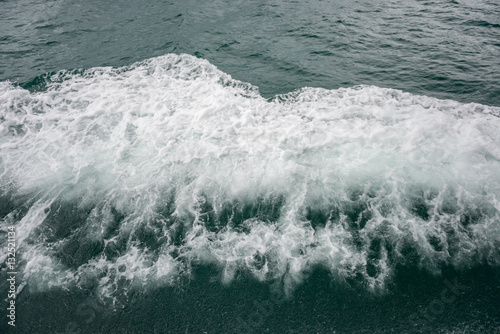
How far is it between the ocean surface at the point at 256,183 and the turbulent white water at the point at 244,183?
0.05m

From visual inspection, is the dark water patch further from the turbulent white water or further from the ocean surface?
the turbulent white water

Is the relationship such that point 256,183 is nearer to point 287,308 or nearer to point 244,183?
point 244,183

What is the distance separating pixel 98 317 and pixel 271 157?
646cm

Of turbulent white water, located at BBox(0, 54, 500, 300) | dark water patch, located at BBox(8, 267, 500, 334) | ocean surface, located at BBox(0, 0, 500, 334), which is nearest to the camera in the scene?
dark water patch, located at BBox(8, 267, 500, 334)

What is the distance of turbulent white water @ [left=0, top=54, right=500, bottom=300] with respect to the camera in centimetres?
659

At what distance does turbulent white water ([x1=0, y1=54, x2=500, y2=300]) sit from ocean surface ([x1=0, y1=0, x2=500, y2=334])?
0.05m

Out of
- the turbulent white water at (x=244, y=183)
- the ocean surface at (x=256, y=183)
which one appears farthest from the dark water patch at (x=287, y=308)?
the turbulent white water at (x=244, y=183)

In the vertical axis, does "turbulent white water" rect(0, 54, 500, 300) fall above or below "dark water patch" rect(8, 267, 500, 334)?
above

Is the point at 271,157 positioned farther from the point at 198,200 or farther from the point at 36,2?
the point at 36,2

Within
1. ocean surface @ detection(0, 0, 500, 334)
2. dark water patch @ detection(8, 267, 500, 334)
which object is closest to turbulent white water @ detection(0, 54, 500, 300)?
ocean surface @ detection(0, 0, 500, 334)

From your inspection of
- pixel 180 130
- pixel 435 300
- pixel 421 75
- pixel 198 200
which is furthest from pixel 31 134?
pixel 421 75

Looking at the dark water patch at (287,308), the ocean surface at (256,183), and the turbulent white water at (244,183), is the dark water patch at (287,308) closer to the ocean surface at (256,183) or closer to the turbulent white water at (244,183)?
the ocean surface at (256,183)

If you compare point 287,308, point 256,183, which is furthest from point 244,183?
point 287,308

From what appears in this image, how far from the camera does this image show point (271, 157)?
9.24 meters
